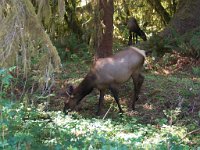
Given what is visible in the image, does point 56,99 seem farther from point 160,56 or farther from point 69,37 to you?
point 69,37

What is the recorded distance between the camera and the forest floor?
861 cm

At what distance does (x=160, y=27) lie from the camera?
58.4 feet

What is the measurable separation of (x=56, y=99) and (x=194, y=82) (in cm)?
347

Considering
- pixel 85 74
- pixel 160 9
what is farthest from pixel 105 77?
pixel 160 9

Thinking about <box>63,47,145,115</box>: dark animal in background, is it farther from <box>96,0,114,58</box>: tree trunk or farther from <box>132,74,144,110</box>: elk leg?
<box>96,0,114,58</box>: tree trunk

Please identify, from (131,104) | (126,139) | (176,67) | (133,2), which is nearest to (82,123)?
(126,139)

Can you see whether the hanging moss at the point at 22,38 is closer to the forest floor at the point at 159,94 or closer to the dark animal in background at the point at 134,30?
the forest floor at the point at 159,94

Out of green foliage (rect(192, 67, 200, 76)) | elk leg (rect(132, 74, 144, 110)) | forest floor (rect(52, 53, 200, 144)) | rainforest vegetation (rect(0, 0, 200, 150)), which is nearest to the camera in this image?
rainforest vegetation (rect(0, 0, 200, 150))

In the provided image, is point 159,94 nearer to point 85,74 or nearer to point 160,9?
point 85,74

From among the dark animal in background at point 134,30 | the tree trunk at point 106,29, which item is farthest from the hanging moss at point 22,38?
the dark animal in background at point 134,30

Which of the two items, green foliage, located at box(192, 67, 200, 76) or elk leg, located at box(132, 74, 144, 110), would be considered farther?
green foliage, located at box(192, 67, 200, 76)

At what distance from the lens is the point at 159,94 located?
32.1ft

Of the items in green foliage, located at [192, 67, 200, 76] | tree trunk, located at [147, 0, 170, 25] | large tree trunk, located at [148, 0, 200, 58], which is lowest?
green foliage, located at [192, 67, 200, 76]

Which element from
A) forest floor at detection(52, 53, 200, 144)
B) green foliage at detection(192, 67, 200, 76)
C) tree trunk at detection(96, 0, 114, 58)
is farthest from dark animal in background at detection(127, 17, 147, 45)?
tree trunk at detection(96, 0, 114, 58)
